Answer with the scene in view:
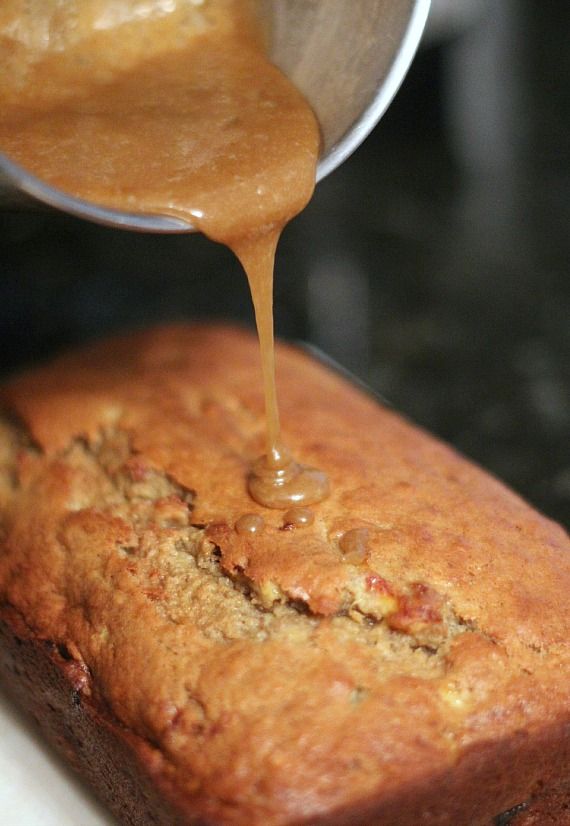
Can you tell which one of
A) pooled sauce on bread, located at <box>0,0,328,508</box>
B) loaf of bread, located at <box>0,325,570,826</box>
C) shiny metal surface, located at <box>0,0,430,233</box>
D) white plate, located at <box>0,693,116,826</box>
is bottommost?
white plate, located at <box>0,693,116,826</box>

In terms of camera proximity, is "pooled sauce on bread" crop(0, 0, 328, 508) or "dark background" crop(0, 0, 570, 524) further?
"dark background" crop(0, 0, 570, 524)

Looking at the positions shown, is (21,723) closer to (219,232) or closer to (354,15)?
(219,232)

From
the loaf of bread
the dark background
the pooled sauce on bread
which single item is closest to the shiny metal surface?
the pooled sauce on bread

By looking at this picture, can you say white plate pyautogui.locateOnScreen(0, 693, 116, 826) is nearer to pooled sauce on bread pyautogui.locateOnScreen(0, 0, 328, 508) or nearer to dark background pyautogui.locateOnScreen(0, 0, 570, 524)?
pooled sauce on bread pyautogui.locateOnScreen(0, 0, 328, 508)

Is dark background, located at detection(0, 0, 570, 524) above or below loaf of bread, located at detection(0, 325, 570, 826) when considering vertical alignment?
below

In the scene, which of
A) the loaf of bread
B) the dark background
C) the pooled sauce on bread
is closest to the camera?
the loaf of bread

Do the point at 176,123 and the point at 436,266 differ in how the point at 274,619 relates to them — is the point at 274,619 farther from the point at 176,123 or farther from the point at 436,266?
the point at 436,266

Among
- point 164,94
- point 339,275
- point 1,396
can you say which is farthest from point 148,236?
point 164,94

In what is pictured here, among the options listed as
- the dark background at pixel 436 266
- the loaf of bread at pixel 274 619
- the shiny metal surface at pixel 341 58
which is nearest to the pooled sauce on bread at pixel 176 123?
the shiny metal surface at pixel 341 58
